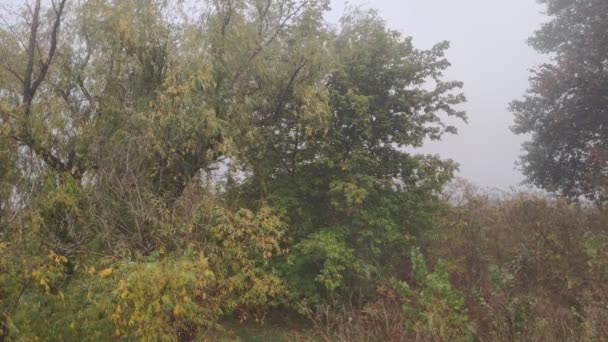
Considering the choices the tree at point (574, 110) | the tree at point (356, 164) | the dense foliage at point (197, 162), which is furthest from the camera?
the tree at point (574, 110)

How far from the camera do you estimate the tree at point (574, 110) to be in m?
14.3

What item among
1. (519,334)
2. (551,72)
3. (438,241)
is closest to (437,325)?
(519,334)

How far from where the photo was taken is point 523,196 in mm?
15898

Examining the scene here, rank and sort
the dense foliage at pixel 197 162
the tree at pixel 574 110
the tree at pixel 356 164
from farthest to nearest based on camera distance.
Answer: the tree at pixel 574 110 → the tree at pixel 356 164 → the dense foliage at pixel 197 162

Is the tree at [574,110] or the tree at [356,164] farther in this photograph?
the tree at [574,110]

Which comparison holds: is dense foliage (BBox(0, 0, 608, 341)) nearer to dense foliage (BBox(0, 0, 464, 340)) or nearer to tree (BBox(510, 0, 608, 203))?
dense foliage (BBox(0, 0, 464, 340))

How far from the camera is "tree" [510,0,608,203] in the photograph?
1434cm

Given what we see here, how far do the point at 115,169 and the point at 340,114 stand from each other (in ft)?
20.6

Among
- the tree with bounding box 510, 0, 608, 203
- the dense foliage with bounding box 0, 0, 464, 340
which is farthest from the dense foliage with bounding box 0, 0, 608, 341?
the tree with bounding box 510, 0, 608, 203

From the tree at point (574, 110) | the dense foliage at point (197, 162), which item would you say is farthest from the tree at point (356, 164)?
the tree at point (574, 110)

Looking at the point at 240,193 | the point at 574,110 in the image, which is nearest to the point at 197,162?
the point at 240,193

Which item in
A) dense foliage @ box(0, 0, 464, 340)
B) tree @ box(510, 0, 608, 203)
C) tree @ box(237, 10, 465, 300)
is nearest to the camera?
dense foliage @ box(0, 0, 464, 340)

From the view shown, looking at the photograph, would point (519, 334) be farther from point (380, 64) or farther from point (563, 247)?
point (380, 64)

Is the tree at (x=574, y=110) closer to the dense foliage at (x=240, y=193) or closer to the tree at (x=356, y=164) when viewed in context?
the dense foliage at (x=240, y=193)
